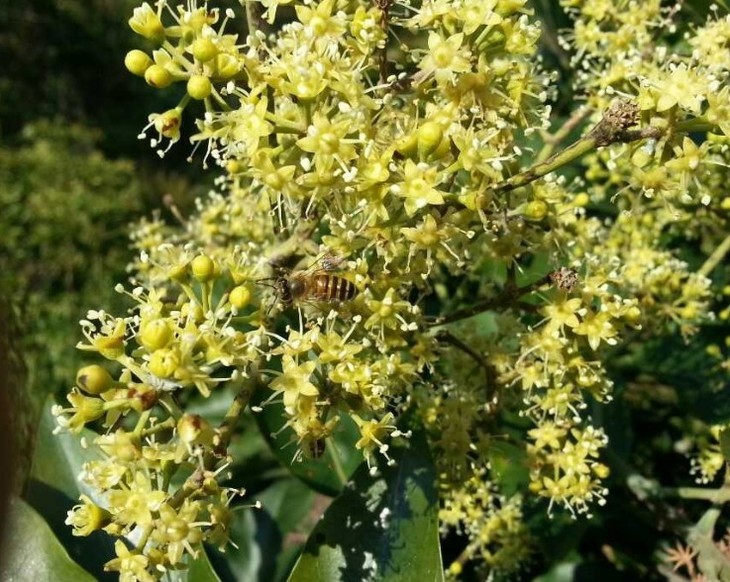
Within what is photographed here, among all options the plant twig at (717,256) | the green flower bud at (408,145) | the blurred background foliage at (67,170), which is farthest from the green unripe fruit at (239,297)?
the blurred background foliage at (67,170)

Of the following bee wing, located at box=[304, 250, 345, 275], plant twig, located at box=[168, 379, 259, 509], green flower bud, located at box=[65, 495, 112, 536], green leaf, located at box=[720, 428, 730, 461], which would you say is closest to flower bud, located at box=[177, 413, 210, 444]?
plant twig, located at box=[168, 379, 259, 509]

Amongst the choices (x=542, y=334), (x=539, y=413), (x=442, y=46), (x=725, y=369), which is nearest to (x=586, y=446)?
(x=539, y=413)

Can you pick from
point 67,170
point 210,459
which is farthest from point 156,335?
point 67,170

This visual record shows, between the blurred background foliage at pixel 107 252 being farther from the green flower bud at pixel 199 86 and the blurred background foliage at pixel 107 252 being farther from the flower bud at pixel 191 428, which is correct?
the green flower bud at pixel 199 86

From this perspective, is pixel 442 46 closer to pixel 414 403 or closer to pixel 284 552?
pixel 414 403

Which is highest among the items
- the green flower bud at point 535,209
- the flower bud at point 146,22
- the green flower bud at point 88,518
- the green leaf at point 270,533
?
the flower bud at point 146,22

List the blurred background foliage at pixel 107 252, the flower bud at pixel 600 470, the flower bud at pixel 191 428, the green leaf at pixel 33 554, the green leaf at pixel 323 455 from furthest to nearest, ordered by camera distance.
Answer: the blurred background foliage at pixel 107 252 → the green leaf at pixel 323 455 → the flower bud at pixel 600 470 → the green leaf at pixel 33 554 → the flower bud at pixel 191 428

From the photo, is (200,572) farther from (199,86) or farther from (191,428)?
(199,86)
